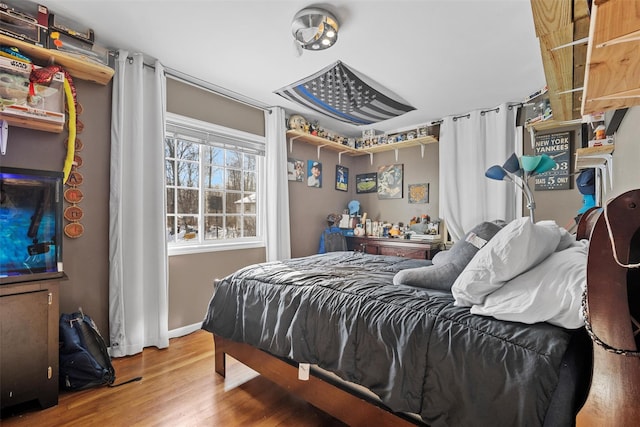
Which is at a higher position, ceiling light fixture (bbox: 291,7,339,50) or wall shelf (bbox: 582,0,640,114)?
ceiling light fixture (bbox: 291,7,339,50)

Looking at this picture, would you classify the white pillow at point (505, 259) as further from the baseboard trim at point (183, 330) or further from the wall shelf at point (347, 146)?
the wall shelf at point (347, 146)

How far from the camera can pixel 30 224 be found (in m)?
1.85

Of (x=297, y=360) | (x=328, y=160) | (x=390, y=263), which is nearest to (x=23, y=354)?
(x=297, y=360)

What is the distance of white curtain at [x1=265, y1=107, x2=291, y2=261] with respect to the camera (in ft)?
11.8

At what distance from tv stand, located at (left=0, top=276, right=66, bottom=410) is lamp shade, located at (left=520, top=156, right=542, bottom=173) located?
10.8 ft

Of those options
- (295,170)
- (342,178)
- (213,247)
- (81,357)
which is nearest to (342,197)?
(342,178)

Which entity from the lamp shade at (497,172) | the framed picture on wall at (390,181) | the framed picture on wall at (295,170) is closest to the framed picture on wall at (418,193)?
the framed picture on wall at (390,181)

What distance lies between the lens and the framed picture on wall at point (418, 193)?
418 cm

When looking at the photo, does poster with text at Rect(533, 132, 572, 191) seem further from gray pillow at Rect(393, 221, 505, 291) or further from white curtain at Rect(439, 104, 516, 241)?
gray pillow at Rect(393, 221, 505, 291)

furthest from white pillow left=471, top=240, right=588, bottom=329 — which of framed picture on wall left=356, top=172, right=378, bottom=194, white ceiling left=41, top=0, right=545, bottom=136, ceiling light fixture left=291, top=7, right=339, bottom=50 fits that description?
framed picture on wall left=356, top=172, right=378, bottom=194

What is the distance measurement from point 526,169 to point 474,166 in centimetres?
139

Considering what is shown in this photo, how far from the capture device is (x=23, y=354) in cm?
168

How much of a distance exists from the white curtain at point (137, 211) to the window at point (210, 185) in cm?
24

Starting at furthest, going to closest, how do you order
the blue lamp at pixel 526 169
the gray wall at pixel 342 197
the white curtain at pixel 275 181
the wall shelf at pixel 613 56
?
the gray wall at pixel 342 197
the white curtain at pixel 275 181
the blue lamp at pixel 526 169
the wall shelf at pixel 613 56
